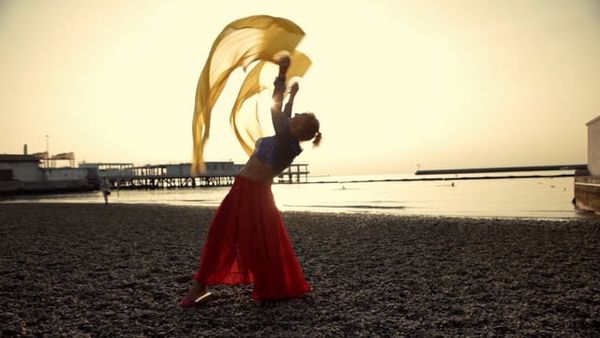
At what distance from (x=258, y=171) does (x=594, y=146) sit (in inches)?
876

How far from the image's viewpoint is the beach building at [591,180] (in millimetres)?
18688

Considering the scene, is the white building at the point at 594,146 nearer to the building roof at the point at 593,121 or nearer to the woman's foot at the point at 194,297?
the building roof at the point at 593,121

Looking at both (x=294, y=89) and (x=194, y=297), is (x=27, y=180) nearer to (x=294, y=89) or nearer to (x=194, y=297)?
(x=194, y=297)

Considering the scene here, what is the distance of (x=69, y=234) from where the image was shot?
1257cm

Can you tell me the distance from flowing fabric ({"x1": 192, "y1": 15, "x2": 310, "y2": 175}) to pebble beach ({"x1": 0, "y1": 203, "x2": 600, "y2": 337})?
1647 mm

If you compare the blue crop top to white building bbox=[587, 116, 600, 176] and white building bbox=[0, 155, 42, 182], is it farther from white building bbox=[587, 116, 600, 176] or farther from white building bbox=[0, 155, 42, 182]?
white building bbox=[0, 155, 42, 182]

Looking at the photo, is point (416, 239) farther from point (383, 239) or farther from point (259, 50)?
point (259, 50)

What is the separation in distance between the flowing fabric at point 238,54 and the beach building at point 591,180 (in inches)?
711

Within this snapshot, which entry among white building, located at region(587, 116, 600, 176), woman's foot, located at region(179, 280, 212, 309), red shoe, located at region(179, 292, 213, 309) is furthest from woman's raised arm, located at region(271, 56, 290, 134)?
white building, located at region(587, 116, 600, 176)

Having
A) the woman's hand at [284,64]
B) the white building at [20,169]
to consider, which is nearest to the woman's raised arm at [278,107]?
the woman's hand at [284,64]

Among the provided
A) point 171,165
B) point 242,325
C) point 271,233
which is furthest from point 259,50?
point 171,165

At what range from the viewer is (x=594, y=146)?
21453 millimetres

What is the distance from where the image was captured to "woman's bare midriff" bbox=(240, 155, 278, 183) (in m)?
4.68

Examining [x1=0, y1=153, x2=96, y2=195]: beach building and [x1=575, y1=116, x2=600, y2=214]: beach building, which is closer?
[x1=575, y1=116, x2=600, y2=214]: beach building
